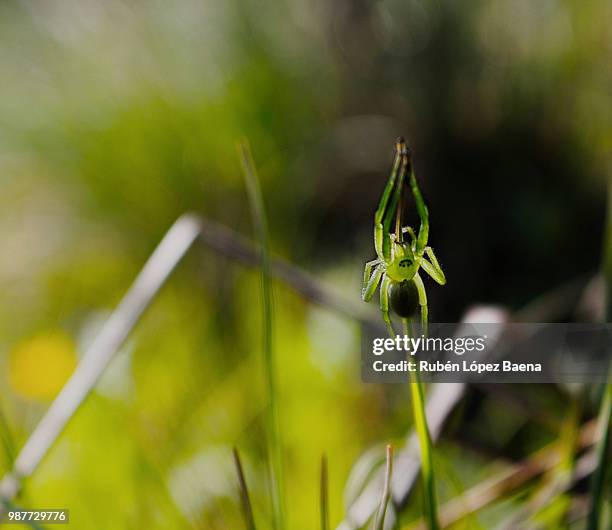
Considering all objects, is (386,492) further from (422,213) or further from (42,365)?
(42,365)

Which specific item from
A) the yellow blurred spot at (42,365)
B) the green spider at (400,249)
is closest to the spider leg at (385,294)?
the green spider at (400,249)

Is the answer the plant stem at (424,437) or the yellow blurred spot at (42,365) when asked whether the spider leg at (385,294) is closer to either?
the plant stem at (424,437)

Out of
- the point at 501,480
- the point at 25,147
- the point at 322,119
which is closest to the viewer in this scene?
the point at 501,480

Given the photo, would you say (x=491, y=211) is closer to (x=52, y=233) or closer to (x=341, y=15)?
(x=341, y=15)

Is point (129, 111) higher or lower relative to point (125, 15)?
lower

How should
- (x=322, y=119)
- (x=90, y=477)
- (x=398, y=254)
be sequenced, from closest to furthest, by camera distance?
(x=398, y=254), (x=90, y=477), (x=322, y=119)

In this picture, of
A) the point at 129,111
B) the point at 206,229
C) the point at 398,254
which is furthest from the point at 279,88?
the point at 398,254

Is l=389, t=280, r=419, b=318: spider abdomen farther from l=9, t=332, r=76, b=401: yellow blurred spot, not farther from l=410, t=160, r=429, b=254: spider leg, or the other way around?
l=9, t=332, r=76, b=401: yellow blurred spot
